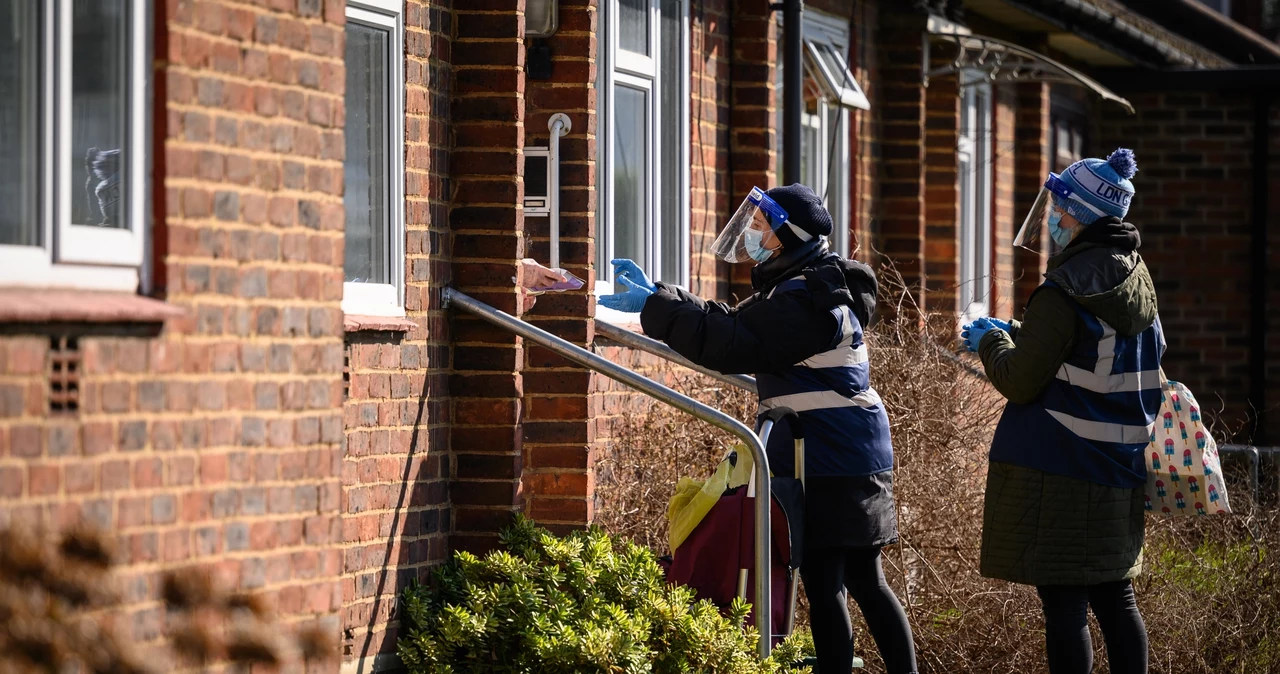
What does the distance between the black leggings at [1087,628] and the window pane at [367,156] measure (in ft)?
7.53

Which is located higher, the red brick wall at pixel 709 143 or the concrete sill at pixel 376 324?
the red brick wall at pixel 709 143

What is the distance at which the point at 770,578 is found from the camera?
5.40 meters

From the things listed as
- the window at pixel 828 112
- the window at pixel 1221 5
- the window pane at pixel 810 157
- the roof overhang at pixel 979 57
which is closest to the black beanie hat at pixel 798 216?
the window at pixel 828 112

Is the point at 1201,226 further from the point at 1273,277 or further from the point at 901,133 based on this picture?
the point at 901,133

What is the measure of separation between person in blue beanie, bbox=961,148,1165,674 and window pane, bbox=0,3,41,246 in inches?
115

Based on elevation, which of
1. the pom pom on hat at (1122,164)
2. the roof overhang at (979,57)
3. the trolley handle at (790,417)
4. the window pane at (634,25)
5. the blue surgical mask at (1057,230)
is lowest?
the trolley handle at (790,417)

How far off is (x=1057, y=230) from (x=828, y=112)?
5121 mm

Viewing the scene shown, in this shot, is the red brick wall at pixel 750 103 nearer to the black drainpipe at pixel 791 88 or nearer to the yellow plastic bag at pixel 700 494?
the black drainpipe at pixel 791 88

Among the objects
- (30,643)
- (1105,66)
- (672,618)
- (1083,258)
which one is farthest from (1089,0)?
(30,643)

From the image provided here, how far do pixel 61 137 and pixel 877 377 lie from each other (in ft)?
13.3

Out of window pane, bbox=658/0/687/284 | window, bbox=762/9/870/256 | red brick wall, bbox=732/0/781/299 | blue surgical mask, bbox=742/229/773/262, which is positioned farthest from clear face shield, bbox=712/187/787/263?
window, bbox=762/9/870/256

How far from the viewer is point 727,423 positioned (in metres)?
5.30

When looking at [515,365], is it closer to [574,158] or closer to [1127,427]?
[574,158]

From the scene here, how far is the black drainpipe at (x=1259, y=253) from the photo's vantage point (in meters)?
15.4
